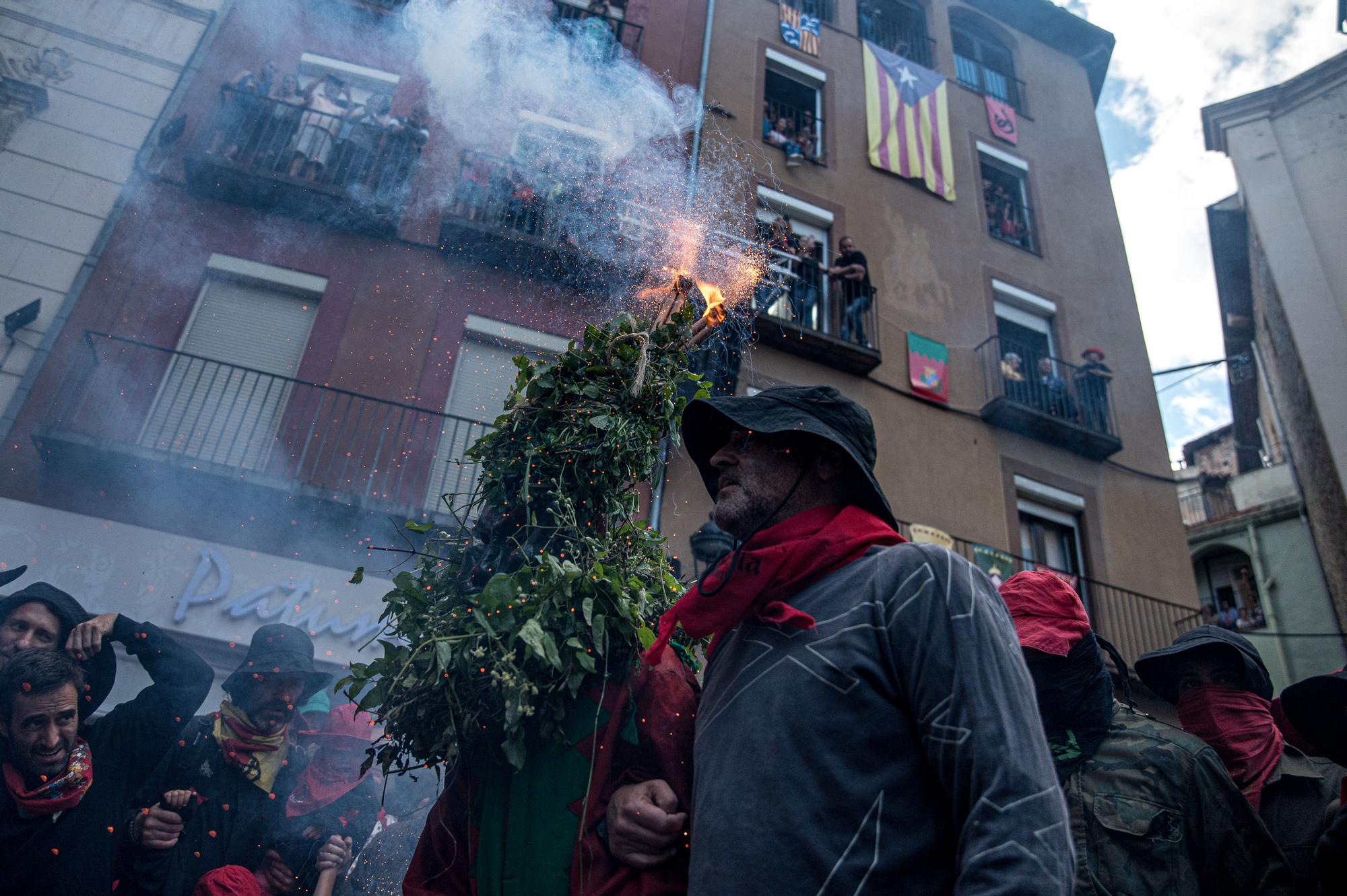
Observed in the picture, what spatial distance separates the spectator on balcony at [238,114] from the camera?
30.4 ft

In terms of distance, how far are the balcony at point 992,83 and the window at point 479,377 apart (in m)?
9.92

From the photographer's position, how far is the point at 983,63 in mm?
15062

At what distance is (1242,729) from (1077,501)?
8.99 metres

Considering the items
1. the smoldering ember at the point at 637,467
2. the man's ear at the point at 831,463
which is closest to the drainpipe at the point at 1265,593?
the smoldering ember at the point at 637,467

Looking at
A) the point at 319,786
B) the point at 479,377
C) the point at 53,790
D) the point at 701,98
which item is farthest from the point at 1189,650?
the point at 701,98

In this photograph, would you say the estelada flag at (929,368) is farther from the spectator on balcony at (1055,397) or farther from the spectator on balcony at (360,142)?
the spectator on balcony at (360,142)

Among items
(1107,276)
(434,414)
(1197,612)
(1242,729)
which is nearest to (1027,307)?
(1107,276)

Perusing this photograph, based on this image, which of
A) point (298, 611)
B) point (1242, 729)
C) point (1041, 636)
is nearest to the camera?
point (1041, 636)

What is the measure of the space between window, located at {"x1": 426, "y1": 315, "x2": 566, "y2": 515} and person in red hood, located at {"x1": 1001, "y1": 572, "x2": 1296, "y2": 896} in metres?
6.75

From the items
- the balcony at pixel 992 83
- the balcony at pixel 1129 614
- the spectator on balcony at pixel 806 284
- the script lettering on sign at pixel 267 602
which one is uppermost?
the balcony at pixel 992 83

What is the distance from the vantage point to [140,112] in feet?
30.0

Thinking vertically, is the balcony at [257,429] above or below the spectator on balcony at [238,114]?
below

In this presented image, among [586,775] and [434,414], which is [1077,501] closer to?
[434,414]

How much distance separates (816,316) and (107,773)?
8.60 m
